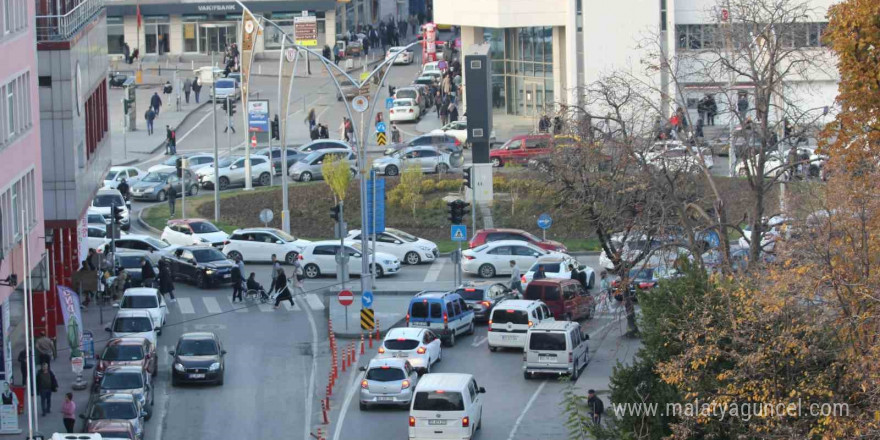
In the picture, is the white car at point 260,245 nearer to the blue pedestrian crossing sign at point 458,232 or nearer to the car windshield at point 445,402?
the blue pedestrian crossing sign at point 458,232

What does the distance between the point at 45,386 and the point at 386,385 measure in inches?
294

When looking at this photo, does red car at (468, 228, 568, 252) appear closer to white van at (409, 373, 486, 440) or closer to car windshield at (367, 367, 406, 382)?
car windshield at (367, 367, 406, 382)

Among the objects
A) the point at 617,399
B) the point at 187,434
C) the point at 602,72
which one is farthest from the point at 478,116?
the point at 617,399

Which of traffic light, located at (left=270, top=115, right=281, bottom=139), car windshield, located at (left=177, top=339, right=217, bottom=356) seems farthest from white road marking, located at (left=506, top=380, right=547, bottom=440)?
traffic light, located at (left=270, top=115, right=281, bottom=139)

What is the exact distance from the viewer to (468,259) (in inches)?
1865

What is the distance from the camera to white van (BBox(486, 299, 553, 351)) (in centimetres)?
3728

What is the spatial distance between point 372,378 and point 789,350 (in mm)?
13836

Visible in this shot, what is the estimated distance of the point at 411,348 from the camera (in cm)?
3503

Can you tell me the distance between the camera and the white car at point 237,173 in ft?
203

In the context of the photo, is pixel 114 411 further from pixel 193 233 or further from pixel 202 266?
pixel 193 233

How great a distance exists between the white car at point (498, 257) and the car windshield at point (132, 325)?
1302cm

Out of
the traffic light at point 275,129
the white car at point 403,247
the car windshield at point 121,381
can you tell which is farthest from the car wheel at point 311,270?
the traffic light at point 275,129

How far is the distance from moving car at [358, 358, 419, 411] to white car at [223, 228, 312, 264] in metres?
16.9

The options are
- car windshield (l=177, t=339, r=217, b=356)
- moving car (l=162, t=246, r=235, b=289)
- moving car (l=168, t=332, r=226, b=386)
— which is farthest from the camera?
moving car (l=162, t=246, r=235, b=289)
